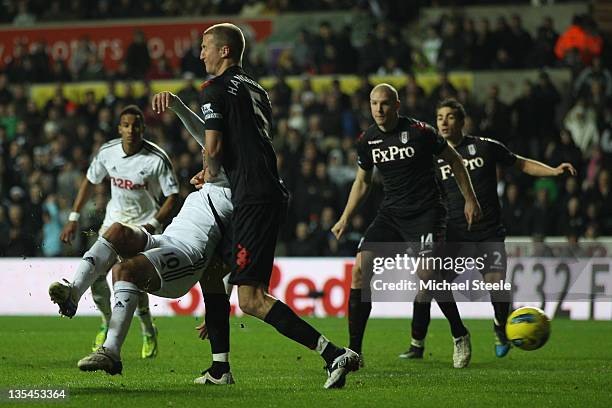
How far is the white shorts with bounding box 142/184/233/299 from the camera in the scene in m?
7.16

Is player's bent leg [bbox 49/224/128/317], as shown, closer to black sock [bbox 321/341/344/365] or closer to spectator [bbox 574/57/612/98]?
black sock [bbox 321/341/344/365]

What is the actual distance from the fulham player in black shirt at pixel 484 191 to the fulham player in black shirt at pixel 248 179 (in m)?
3.70

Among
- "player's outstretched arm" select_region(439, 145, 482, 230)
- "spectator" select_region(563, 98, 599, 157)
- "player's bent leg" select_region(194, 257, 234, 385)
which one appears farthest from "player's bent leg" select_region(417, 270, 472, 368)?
"spectator" select_region(563, 98, 599, 157)

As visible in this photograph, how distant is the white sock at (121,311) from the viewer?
6.97 meters

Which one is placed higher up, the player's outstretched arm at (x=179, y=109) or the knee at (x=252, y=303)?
the player's outstretched arm at (x=179, y=109)

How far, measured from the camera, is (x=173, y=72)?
2441 centimetres

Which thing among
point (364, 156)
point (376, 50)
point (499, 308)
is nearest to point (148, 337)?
point (364, 156)

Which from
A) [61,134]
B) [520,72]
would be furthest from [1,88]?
[520,72]

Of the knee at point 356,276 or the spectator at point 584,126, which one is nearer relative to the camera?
the knee at point 356,276

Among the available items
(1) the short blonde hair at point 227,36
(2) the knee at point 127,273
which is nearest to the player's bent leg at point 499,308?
(1) the short blonde hair at point 227,36

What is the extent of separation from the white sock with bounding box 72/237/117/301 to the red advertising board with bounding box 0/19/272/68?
56.2 ft

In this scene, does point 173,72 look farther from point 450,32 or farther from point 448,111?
point 448,111

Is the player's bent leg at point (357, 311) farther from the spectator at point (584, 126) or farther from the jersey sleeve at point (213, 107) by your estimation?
the spectator at point (584, 126)

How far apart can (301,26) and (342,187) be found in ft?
21.0
